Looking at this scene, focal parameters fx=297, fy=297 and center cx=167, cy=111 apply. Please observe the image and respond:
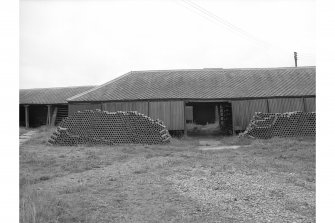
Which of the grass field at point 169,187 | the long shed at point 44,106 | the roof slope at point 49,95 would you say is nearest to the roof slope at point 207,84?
the long shed at point 44,106

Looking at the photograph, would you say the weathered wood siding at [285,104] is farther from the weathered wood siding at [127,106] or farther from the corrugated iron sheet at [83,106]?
the corrugated iron sheet at [83,106]

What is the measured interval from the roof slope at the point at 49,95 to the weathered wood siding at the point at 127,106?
29.2ft

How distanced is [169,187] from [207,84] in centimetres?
1644

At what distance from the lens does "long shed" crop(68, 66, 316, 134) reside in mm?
21422

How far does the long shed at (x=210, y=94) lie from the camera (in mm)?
21422

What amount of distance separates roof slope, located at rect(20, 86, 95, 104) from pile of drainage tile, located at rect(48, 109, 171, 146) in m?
12.5

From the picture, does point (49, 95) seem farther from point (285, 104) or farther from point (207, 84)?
point (285, 104)

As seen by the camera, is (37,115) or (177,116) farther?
(37,115)

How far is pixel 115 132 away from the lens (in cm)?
1750

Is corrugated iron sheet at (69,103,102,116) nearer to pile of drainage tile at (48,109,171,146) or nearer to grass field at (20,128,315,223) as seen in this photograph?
pile of drainage tile at (48,109,171,146)

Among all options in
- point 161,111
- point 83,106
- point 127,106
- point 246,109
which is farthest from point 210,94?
point 83,106

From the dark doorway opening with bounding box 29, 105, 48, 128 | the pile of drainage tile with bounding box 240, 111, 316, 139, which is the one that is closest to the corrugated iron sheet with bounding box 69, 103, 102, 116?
the dark doorway opening with bounding box 29, 105, 48, 128

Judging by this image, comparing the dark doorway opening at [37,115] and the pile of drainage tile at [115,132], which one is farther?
the dark doorway opening at [37,115]
